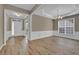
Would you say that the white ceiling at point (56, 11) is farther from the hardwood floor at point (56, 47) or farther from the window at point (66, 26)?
the hardwood floor at point (56, 47)

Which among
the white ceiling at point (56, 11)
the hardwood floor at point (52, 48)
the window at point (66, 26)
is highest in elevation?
the white ceiling at point (56, 11)

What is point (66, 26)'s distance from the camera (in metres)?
3.12

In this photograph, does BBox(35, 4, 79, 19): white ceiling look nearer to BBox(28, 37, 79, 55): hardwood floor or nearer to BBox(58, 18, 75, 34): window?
BBox(58, 18, 75, 34): window

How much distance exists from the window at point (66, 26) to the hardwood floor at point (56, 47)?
0.64ft

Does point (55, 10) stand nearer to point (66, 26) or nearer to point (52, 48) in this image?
point (66, 26)

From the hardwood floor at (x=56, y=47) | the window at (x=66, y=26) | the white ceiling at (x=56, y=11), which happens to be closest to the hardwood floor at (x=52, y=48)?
the hardwood floor at (x=56, y=47)

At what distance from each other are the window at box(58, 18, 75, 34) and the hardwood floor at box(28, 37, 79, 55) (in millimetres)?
196

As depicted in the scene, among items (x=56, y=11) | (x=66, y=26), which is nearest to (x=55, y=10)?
(x=56, y=11)

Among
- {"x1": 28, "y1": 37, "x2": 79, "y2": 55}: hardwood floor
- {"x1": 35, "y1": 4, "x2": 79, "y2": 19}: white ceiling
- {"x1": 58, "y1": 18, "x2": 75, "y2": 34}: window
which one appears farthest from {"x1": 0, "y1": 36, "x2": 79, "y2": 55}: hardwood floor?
{"x1": 35, "y1": 4, "x2": 79, "y2": 19}: white ceiling

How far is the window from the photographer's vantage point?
3.08 meters

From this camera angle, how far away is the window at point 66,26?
10.1ft

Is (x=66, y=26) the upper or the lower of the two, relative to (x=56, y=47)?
upper

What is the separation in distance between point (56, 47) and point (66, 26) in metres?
0.55
